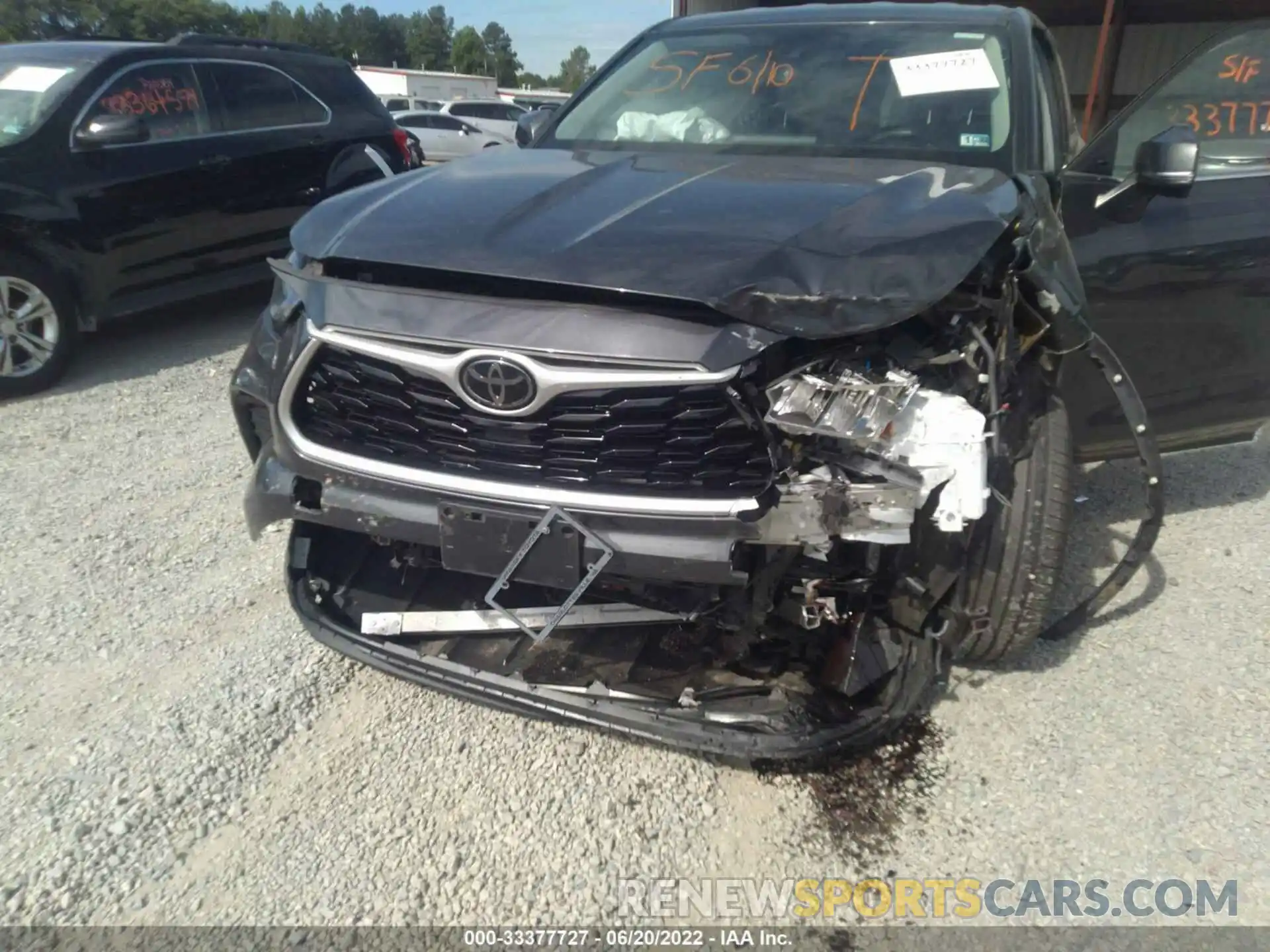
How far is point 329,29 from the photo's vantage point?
8438 cm

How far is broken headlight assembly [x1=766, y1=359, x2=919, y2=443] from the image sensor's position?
73.9 inches

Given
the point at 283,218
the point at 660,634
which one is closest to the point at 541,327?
the point at 660,634

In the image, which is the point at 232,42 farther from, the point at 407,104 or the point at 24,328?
the point at 407,104

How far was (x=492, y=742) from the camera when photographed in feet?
8.14

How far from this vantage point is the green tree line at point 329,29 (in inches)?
2037

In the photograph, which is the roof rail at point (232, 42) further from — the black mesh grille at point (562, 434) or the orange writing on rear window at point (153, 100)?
the black mesh grille at point (562, 434)

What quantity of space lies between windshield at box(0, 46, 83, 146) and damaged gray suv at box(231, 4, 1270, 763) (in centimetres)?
355

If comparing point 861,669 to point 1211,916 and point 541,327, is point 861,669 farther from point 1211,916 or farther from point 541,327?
point 541,327

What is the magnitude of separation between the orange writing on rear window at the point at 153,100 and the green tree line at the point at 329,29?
4398 cm

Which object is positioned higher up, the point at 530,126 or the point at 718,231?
the point at 530,126

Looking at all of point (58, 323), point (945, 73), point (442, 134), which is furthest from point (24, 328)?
point (442, 134)

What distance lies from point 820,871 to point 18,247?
4981mm
